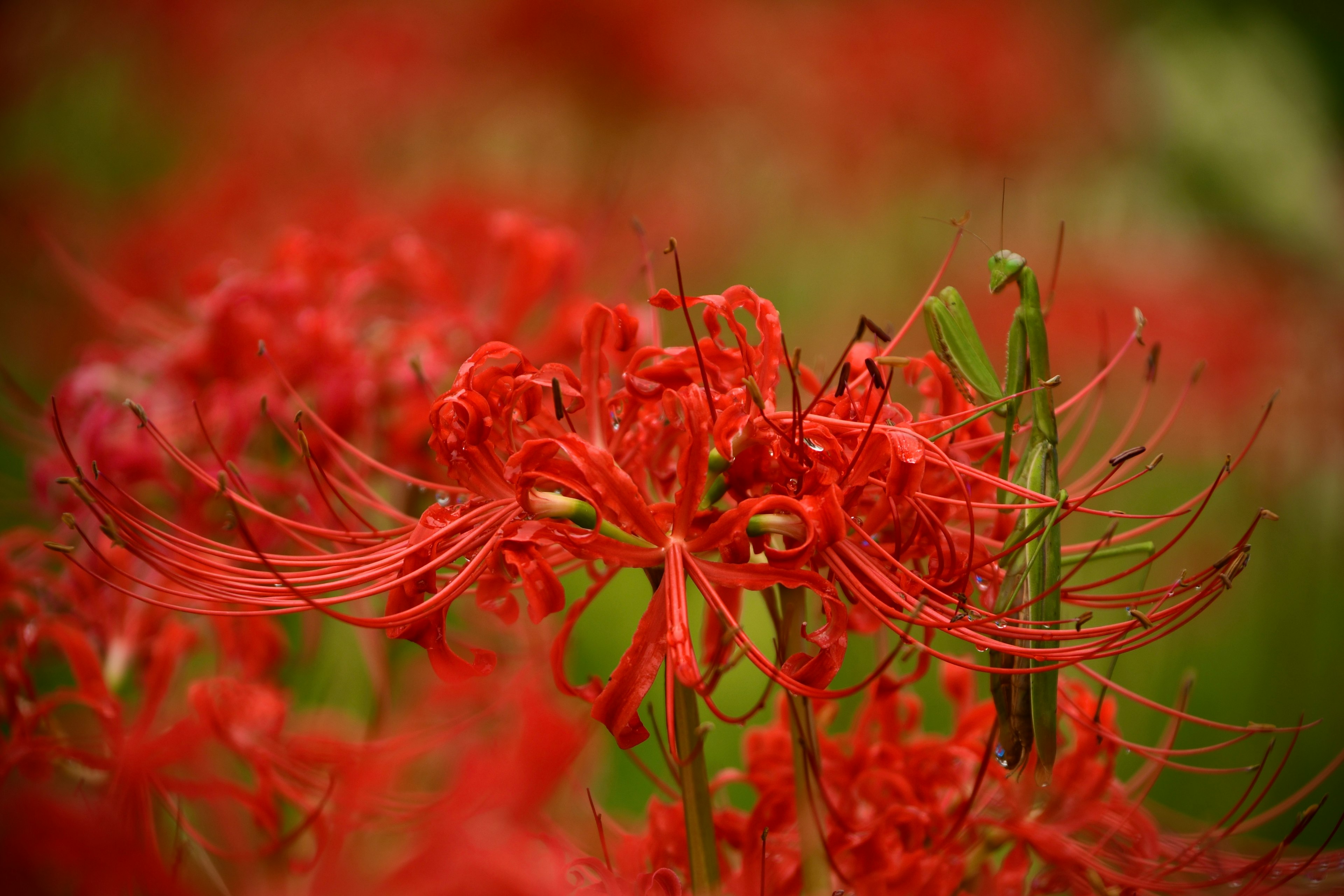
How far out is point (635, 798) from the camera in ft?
3.88

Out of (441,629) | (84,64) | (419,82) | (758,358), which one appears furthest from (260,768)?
(419,82)

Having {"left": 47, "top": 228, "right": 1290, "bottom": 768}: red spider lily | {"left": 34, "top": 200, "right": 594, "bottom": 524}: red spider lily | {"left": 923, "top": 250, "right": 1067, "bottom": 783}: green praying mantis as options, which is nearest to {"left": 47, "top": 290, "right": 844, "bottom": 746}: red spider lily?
{"left": 47, "top": 228, "right": 1290, "bottom": 768}: red spider lily

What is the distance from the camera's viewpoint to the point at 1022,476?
0.55m

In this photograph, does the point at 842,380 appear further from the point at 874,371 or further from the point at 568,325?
the point at 568,325

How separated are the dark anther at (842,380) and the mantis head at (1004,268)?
11 centimetres

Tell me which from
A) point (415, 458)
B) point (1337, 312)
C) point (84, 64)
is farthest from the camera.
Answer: point (84, 64)

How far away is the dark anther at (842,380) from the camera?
495 millimetres

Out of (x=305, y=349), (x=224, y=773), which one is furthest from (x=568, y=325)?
(x=224, y=773)

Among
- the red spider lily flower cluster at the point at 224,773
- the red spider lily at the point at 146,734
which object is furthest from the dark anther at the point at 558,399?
the red spider lily at the point at 146,734

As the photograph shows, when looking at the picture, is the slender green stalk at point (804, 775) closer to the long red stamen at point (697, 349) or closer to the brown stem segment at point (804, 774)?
the brown stem segment at point (804, 774)

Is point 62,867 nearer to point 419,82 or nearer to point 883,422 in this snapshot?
point 883,422

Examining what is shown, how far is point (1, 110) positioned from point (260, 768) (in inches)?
67.6

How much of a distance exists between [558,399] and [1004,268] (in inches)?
11.0

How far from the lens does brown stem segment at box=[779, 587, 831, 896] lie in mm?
500
